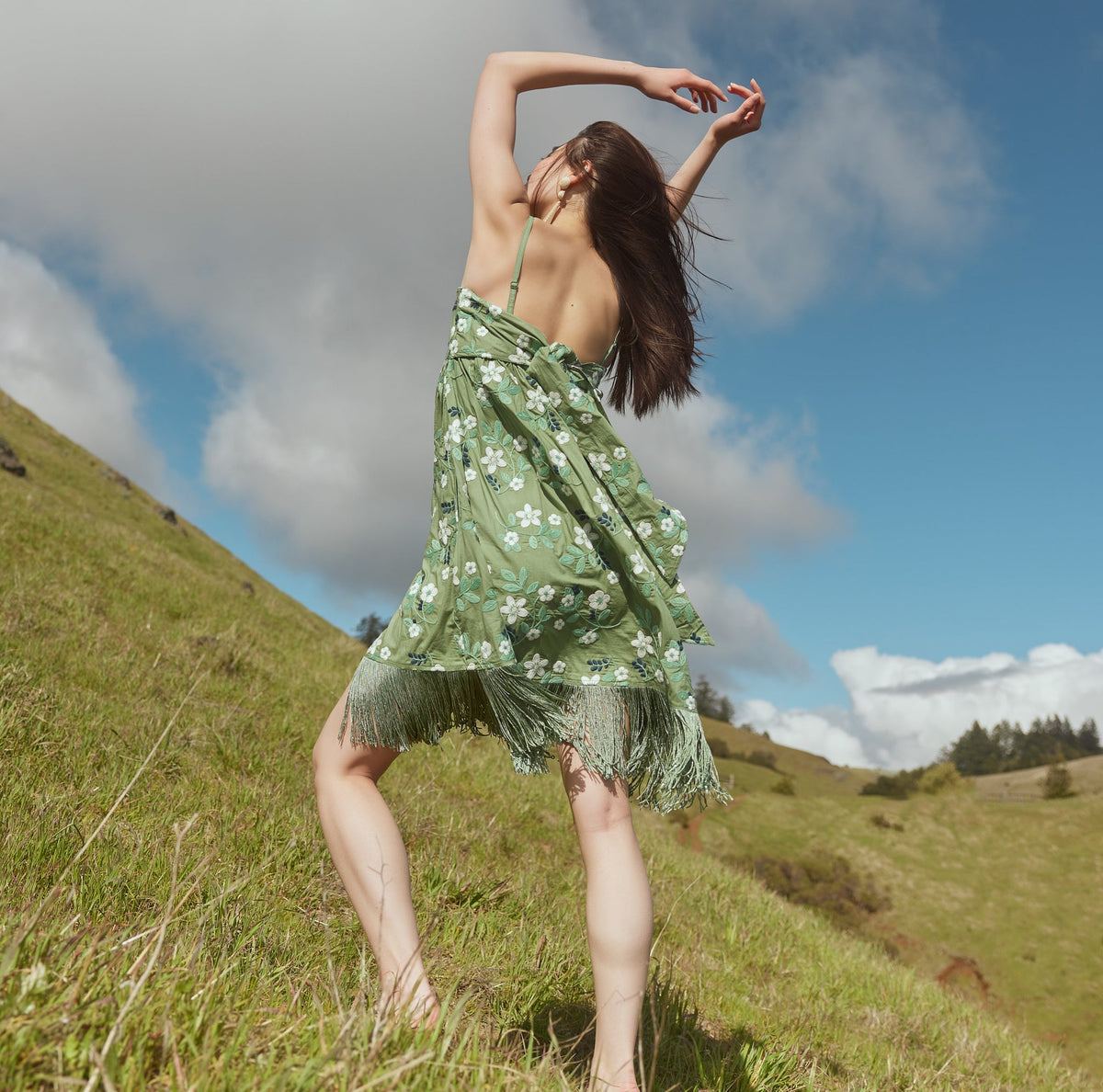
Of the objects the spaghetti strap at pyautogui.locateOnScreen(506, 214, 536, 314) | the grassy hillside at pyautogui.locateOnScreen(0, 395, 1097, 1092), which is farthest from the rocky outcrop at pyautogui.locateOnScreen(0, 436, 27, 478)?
the spaghetti strap at pyautogui.locateOnScreen(506, 214, 536, 314)

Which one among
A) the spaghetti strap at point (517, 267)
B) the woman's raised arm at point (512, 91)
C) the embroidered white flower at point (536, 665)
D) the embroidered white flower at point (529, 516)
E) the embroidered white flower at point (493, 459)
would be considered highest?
the woman's raised arm at point (512, 91)

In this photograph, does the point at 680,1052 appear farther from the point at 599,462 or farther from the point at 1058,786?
the point at 1058,786

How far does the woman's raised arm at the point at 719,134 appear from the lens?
276 centimetres

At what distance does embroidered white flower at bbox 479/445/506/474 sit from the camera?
7.13 ft

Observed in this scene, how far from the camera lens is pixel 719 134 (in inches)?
110

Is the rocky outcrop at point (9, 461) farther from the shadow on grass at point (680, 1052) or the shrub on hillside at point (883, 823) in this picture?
the shrub on hillside at point (883, 823)

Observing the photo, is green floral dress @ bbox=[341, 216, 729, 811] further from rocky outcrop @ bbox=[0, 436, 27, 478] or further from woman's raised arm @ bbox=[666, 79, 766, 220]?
rocky outcrop @ bbox=[0, 436, 27, 478]

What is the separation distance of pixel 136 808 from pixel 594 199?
293 cm

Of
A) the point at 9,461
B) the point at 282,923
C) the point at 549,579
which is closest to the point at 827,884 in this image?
the point at 282,923

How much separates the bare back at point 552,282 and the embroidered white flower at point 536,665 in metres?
0.92

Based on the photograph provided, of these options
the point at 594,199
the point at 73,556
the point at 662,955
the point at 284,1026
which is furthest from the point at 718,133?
the point at 73,556

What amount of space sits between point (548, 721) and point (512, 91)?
5.94ft

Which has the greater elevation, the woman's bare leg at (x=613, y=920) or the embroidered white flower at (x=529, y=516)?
the embroidered white flower at (x=529, y=516)

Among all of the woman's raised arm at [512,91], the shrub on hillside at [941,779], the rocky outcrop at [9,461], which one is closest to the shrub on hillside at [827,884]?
the rocky outcrop at [9,461]
